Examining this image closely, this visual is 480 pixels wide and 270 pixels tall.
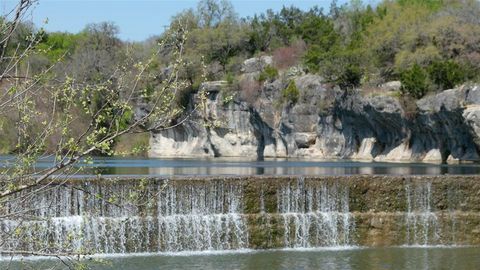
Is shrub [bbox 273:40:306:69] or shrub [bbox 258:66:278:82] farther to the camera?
shrub [bbox 273:40:306:69]

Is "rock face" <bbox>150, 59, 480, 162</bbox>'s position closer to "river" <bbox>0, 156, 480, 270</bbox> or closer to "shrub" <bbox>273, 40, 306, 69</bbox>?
"shrub" <bbox>273, 40, 306, 69</bbox>

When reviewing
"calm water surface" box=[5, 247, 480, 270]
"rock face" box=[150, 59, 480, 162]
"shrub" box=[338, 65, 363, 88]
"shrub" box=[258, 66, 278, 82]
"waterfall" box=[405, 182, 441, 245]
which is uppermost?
"shrub" box=[258, 66, 278, 82]

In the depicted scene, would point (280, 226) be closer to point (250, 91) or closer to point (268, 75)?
point (250, 91)

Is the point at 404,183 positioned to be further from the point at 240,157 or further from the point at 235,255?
the point at 240,157

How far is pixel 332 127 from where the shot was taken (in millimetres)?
60938

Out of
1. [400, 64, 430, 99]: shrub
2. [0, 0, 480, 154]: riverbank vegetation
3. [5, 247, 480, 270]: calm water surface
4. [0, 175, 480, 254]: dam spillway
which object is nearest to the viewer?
[5, 247, 480, 270]: calm water surface

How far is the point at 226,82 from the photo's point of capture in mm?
68312

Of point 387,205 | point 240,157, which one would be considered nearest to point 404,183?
point 387,205

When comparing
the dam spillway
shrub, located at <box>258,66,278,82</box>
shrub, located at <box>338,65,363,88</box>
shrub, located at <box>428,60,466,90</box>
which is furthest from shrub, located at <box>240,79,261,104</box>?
the dam spillway

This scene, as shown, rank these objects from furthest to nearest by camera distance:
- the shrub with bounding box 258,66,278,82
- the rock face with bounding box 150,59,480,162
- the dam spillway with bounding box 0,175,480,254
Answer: the shrub with bounding box 258,66,278,82
the rock face with bounding box 150,59,480,162
the dam spillway with bounding box 0,175,480,254

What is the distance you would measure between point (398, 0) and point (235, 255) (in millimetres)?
68195

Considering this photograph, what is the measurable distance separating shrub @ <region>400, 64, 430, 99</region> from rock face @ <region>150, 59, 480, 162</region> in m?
0.72

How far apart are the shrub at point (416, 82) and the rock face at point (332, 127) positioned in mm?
716

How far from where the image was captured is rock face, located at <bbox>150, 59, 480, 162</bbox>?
48438mm
